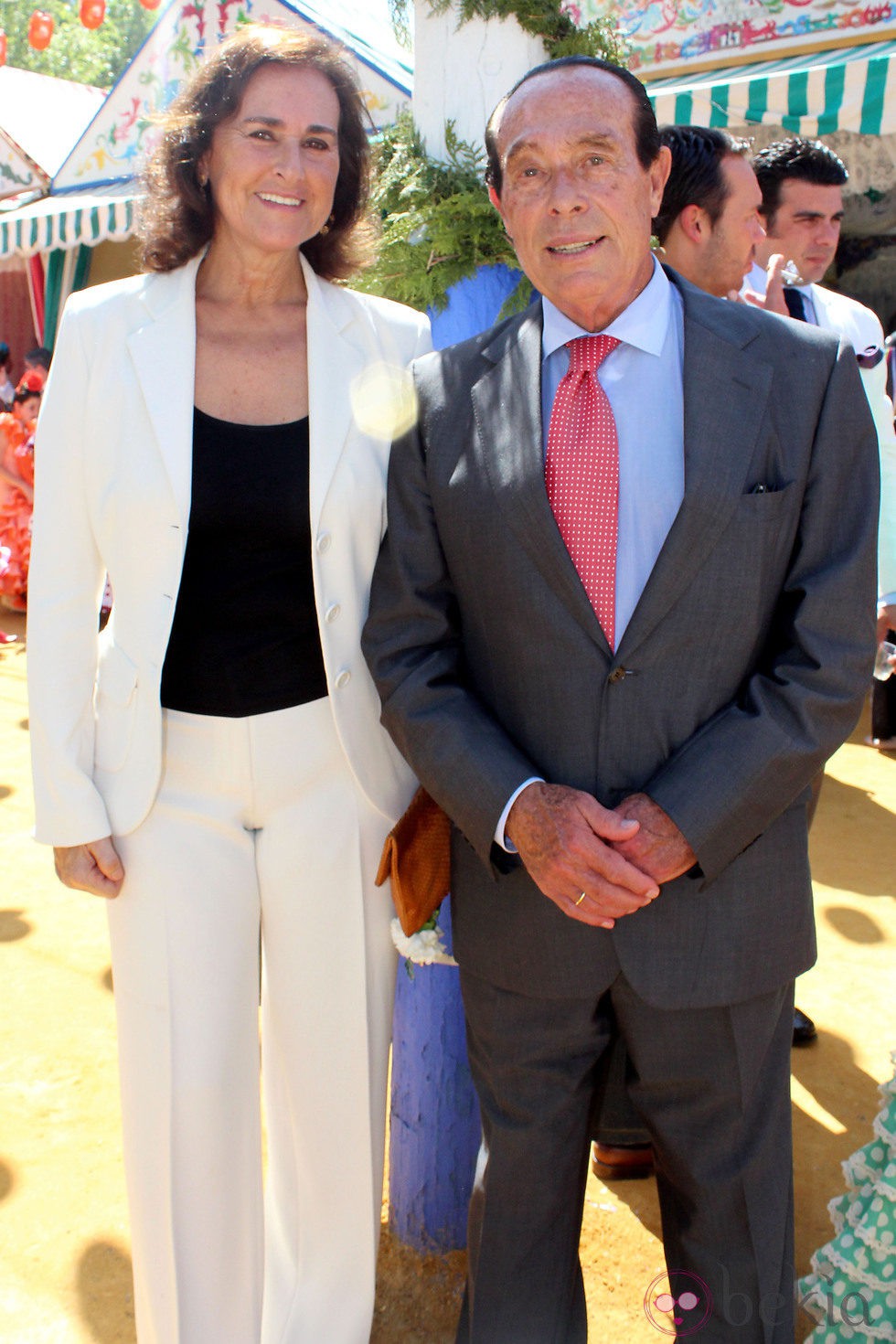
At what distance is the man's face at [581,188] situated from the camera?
1.71m

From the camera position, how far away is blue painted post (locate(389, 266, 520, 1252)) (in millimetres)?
2291

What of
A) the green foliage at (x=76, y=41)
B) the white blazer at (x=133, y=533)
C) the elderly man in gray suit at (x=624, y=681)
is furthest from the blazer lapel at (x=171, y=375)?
the green foliage at (x=76, y=41)

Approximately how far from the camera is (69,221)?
9805 mm

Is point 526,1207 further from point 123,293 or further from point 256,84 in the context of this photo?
point 256,84

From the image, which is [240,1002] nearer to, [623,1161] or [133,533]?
[133,533]

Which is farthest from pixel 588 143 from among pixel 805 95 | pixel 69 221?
pixel 69 221

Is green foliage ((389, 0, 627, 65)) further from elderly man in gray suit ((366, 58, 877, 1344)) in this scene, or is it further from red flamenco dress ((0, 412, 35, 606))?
red flamenco dress ((0, 412, 35, 606))

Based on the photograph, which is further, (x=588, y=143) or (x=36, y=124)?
(x=36, y=124)

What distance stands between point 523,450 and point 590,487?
0.39 ft

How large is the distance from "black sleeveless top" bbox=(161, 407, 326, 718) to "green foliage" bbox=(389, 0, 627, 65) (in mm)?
868

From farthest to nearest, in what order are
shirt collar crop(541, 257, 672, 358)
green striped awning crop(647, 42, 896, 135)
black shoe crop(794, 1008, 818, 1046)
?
green striped awning crop(647, 42, 896, 135), black shoe crop(794, 1008, 818, 1046), shirt collar crop(541, 257, 672, 358)

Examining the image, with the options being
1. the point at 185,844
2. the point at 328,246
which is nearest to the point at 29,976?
the point at 185,844

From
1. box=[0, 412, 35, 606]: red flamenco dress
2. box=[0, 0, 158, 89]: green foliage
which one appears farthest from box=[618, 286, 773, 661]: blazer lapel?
box=[0, 0, 158, 89]: green foliage

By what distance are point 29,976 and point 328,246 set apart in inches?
107
